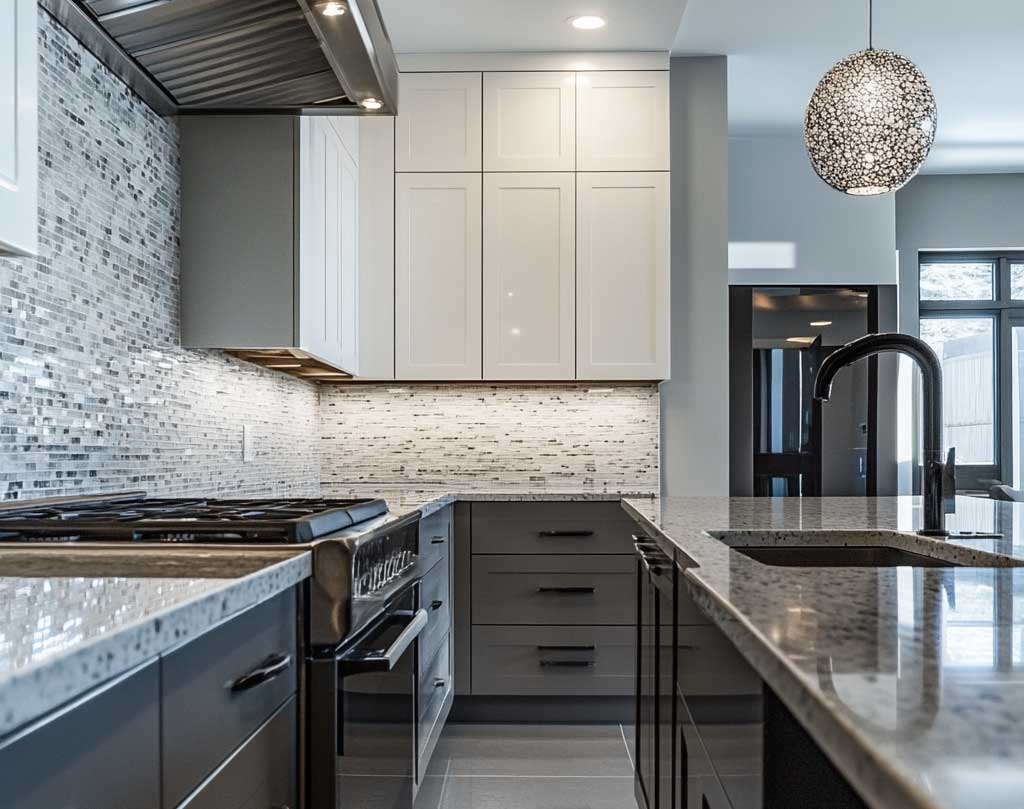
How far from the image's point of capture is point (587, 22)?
365 cm

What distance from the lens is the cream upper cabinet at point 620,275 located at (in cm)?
392

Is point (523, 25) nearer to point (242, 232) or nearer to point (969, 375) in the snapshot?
point (242, 232)

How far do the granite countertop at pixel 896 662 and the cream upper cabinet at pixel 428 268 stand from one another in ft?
8.72

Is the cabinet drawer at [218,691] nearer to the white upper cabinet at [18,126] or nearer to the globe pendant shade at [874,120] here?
the white upper cabinet at [18,126]

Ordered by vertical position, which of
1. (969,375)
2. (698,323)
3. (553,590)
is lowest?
(553,590)

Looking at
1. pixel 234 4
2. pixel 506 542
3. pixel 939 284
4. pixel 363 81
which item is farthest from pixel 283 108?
pixel 939 284

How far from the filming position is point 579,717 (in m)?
3.63

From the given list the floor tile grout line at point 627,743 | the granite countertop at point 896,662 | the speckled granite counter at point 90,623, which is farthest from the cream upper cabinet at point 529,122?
the speckled granite counter at point 90,623

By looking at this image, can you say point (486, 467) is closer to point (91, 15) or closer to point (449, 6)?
point (449, 6)

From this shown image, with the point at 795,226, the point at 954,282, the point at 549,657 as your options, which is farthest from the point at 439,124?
the point at 954,282

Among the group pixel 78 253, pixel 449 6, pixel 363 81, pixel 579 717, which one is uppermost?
pixel 449 6

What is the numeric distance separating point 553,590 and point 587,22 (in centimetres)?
222

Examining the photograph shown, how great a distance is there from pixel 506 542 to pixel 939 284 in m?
3.98

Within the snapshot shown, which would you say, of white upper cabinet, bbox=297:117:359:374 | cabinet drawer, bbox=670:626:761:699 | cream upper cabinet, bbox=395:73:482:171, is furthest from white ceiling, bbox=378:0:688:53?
cabinet drawer, bbox=670:626:761:699
